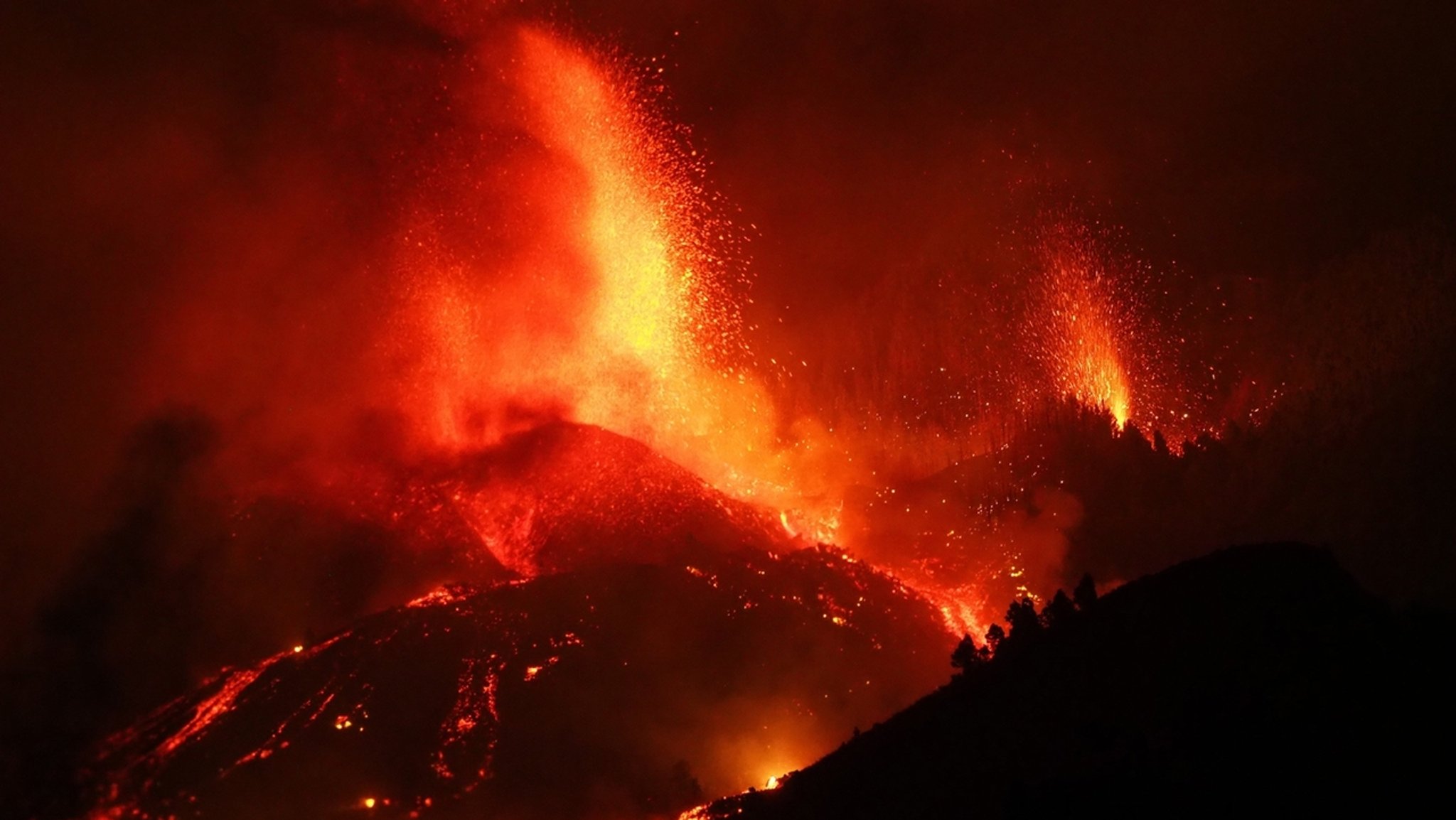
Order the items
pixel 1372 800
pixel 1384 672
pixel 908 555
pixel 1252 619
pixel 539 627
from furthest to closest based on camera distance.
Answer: pixel 908 555 < pixel 539 627 < pixel 1252 619 < pixel 1384 672 < pixel 1372 800

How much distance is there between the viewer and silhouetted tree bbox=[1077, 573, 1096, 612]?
36.2 metres

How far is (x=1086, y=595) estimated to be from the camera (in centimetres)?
3700

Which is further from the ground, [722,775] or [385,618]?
[385,618]

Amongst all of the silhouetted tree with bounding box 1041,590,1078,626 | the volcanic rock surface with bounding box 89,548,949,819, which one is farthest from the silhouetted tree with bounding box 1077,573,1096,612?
the volcanic rock surface with bounding box 89,548,949,819

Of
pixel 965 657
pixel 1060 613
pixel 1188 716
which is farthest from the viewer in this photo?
pixel 965 657

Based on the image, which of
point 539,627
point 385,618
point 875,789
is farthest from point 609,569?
point 875,789

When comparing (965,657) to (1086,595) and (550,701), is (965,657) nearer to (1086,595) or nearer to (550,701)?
(1086,595)

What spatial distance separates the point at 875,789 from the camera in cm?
3284

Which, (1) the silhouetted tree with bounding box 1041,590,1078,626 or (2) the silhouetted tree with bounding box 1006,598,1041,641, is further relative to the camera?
(2) the silhouetted tree with bounding box 1006,598,1041,641

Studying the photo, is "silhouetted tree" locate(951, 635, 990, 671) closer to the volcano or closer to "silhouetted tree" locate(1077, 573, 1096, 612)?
"silhouetted tree" locate(1077, 573, 1096, 612)

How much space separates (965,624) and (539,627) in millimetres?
27127

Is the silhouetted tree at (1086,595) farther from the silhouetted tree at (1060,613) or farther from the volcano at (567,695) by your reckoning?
the volcano at (567,695)

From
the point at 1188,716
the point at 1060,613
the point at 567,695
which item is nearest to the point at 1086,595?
the point at 1060,613

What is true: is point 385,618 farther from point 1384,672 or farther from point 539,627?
point 1384,672
